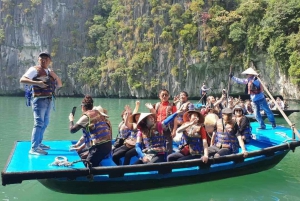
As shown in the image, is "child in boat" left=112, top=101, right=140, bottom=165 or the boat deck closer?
the boat deck

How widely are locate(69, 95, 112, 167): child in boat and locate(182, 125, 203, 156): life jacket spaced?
1298mm

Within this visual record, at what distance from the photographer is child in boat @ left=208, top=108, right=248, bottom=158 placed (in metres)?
5.74

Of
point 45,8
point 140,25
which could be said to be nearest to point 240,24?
point 140,25

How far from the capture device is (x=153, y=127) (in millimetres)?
5180

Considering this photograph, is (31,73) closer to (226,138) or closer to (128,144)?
(128,144)

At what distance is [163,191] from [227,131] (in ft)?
4.92

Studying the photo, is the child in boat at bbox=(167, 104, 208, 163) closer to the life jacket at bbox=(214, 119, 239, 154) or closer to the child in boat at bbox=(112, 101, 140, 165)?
the life jacket at bbox=(214, 119, 239, 154)

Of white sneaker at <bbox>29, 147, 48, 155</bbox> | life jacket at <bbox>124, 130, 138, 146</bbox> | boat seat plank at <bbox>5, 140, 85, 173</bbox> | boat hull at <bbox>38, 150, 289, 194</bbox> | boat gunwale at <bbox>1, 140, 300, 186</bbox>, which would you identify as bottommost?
boat hull at <bbox>38, 150, 289, 194</bbox>

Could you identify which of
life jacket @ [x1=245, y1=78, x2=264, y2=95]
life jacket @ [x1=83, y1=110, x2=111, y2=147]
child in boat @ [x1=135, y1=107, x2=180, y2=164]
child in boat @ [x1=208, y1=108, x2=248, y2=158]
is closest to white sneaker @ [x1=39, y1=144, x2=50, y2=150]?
life jacket @ [x1=83, y1=110, x2=111, y2=147]

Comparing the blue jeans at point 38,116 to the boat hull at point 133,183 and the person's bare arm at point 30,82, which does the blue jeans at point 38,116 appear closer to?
the person's bare arm at point 30,82

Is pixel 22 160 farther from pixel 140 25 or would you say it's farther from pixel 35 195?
pixel 140 25

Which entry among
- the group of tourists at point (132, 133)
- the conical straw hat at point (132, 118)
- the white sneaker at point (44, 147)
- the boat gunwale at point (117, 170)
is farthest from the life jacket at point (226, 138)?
the white sneaker at point (44, 147)

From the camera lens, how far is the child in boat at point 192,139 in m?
5.29

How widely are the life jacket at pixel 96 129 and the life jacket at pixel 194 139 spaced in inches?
51.3
